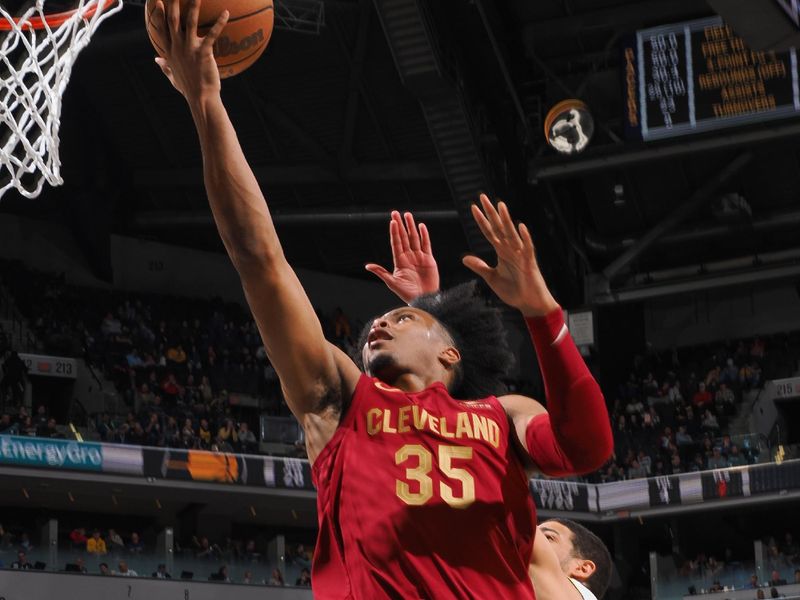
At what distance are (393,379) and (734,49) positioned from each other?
16.4 meters

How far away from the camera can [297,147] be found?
80.4 feet

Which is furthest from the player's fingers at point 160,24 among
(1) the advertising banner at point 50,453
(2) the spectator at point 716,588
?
(2) the spectator at point 716,588

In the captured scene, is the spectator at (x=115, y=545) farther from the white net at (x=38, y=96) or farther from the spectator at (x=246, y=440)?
the white net at (x=38, y=96)

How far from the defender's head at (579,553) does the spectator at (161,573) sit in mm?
13264

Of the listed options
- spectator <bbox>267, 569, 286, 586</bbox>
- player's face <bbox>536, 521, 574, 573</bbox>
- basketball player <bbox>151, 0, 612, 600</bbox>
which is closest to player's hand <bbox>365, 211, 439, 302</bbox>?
basketball player <bbox>151, 0, 612, 600</bbox>

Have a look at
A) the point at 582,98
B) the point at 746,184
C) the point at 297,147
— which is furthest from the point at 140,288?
the point at 746,184

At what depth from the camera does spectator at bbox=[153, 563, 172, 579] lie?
58.9 ft

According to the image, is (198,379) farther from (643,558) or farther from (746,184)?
(746,184)

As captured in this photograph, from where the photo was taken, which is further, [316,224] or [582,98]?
[316,224]

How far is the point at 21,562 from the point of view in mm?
16922

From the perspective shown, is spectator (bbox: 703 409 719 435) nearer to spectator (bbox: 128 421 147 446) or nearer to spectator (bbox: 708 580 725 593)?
spectator (bbox: 708 580 725 593)

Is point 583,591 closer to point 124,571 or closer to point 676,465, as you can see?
point 124,571

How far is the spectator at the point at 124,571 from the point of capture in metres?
17.6

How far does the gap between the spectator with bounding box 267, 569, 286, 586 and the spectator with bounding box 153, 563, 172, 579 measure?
149 centimetres
